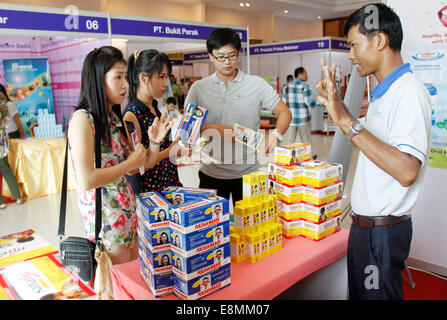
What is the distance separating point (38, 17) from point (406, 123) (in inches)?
153

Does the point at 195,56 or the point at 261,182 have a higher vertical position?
the point at 195,56

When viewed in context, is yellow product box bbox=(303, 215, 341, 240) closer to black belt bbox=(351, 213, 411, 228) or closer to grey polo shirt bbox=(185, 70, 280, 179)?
black belt bbox=(351, 213, 411, 228)

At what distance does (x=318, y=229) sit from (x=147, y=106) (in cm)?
124

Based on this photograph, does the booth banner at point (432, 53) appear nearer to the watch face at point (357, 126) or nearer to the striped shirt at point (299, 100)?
the watch face at point (357, 126)

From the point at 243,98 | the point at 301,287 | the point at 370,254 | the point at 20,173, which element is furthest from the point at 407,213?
the point at 20,173

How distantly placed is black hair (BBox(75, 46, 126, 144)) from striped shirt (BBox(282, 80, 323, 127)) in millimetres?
5842

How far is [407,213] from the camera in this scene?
4.82 ft

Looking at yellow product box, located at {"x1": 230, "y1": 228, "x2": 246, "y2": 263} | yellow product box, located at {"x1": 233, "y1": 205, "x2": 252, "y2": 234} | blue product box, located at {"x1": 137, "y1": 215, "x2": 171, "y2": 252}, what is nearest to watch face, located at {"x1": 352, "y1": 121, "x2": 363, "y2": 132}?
yellow product box, located at {"x1": 233, "y1": 205, "x2": 252, "y2": 234}

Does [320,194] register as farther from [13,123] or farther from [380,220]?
[13,123]

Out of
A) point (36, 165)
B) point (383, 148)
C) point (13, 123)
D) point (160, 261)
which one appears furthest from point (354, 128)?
point (13, 123)

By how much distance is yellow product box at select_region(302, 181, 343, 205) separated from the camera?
1.72 meters

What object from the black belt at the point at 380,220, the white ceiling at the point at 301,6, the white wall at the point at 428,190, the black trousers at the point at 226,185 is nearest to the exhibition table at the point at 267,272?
the black belt at the point at 380,220

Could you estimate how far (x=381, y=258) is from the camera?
1.47m

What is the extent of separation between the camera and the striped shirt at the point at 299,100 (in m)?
7.13
